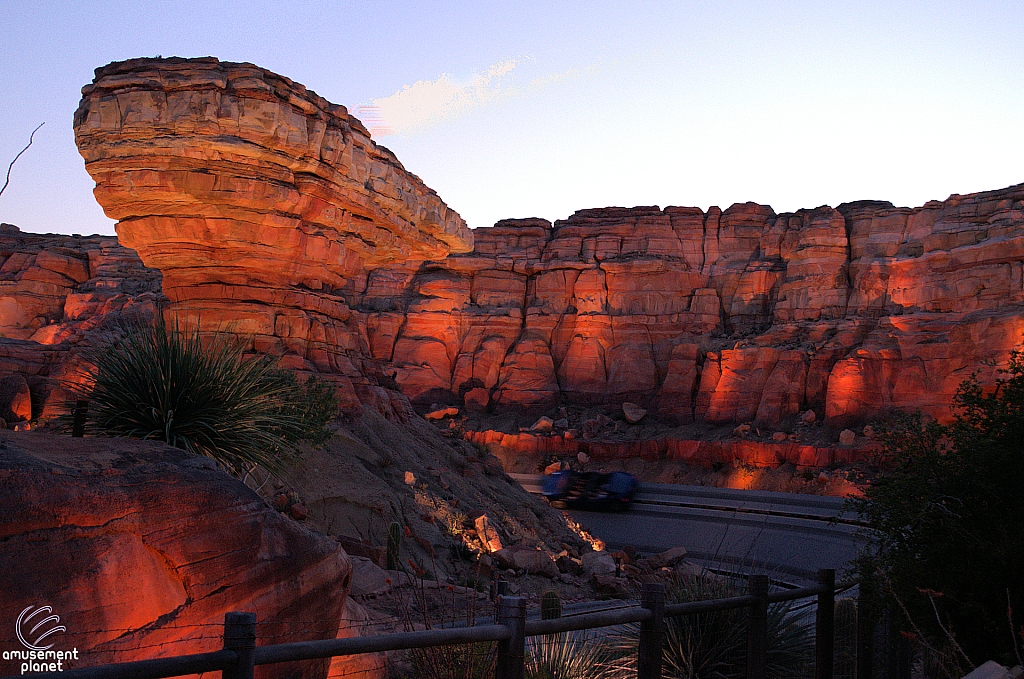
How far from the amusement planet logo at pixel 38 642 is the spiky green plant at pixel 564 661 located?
3011mm

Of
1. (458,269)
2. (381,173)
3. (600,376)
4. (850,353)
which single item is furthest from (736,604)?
(458,269)

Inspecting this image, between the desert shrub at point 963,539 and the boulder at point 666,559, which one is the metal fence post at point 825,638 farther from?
the boulder at point 666,559

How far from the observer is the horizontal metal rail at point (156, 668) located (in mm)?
2771

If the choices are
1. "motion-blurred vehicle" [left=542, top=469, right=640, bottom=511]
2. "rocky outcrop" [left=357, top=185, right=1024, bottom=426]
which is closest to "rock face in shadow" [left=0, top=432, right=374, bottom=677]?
"motion-blurred vehicle" [left=542, top=469, right=640, bottom=511]

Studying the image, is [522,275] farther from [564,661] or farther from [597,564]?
[564,661]

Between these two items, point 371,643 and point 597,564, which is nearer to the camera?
point 371,643

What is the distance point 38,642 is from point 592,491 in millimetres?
26159

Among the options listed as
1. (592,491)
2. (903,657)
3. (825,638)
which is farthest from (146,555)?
(592,491)

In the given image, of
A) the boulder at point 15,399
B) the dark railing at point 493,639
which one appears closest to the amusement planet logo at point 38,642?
the dark railing at point 493,639

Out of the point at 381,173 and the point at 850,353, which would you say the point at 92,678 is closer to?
the point at 381,173

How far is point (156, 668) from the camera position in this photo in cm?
292

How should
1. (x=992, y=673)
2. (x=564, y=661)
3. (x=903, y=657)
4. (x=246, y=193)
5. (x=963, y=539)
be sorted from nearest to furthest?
(x=992, y=673) < (x=564, y=661) < (x=963, y=539) < (x=903, y=657) < (x=246, y=193)

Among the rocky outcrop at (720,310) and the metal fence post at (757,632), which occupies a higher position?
the rocky outcrop at (720,310)

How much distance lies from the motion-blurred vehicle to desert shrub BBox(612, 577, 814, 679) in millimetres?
21286
